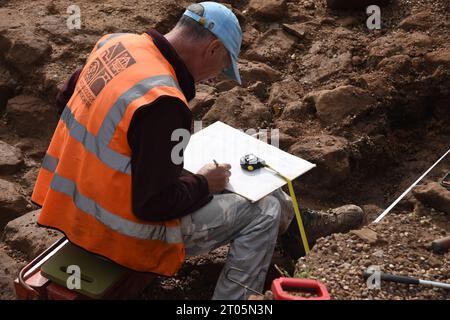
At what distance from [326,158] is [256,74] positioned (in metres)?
1.05

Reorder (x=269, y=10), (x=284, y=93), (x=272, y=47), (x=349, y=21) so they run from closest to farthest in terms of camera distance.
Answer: (x=284, y=93), (x=272, y=47), (x=349, y=21), (x=269, y=10)

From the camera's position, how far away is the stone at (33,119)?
444cm

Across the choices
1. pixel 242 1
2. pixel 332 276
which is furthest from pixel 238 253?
pixel 242 1

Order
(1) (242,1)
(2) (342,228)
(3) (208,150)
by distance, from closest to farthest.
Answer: (3) (208,150)
(2) (342,228)
(1) (242,1)

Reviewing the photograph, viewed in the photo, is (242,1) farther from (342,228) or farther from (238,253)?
(238,253)

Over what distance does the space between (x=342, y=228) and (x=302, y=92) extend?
136cm

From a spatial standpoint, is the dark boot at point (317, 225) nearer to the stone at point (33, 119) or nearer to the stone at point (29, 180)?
the stone at point (29, 180)

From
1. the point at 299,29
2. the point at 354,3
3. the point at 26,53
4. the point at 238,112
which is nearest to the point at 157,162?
the point at 238,112

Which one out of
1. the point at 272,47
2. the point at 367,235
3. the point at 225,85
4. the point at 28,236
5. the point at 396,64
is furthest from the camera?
the point at 272,47

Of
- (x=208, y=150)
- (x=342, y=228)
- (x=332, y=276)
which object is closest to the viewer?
(x=332, y=276)

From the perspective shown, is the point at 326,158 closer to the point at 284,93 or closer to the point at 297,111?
the point at 297,111

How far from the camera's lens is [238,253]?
2779mm

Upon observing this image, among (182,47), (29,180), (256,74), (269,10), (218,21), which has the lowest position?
(29,180)

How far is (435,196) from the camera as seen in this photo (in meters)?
3.23
